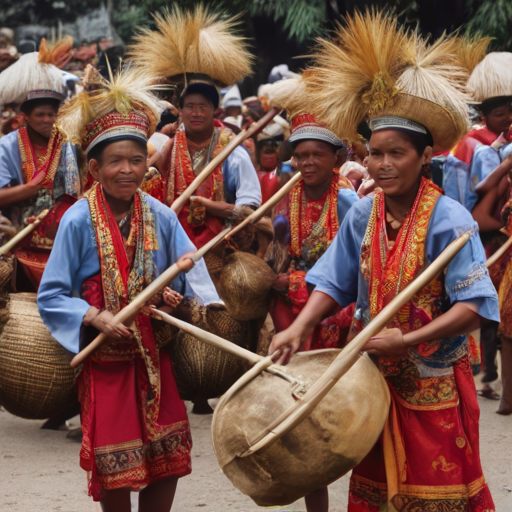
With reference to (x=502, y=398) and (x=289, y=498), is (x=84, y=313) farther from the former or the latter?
(x=502, y=398)

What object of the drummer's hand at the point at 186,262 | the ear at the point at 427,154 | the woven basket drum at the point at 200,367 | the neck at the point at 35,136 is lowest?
the woven basket drum at the point at 200,367

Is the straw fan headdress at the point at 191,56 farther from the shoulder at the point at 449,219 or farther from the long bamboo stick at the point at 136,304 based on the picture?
the shoulder at the point at 449,219

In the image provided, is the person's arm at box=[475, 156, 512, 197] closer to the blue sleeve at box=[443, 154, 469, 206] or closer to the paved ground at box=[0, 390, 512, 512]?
the blue sleeve at box=[443, 154, 469, 206]

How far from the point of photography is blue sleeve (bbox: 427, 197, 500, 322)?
3652 mm

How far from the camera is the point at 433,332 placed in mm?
3600

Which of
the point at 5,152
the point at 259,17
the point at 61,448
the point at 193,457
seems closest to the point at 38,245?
the point at 5,152

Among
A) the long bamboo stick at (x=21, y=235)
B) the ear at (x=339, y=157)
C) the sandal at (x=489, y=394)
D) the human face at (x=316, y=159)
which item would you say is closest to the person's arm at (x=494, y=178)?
the sandal at (x=489, y=394)

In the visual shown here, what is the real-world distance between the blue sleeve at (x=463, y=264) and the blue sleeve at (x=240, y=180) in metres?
2.98

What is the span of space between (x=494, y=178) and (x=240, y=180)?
75.4 inches

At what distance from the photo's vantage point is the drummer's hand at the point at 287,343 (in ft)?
11.9

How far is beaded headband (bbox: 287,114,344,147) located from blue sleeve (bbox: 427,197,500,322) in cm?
193

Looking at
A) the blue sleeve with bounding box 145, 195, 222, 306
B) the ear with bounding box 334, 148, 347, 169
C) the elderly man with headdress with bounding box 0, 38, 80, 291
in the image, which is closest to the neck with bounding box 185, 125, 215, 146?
the elderly man with headdress with bounding box 0, 38, 80, 291

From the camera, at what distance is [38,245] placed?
21.5 feet

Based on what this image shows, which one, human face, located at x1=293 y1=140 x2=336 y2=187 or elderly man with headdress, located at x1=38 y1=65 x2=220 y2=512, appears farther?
human face, located at x1=293 y1=140 x2=336 y2=187
